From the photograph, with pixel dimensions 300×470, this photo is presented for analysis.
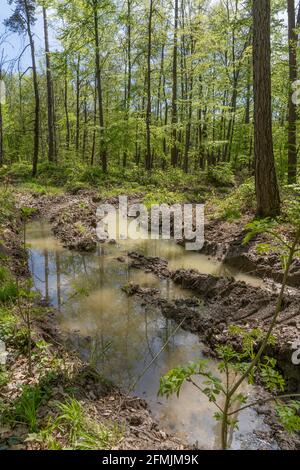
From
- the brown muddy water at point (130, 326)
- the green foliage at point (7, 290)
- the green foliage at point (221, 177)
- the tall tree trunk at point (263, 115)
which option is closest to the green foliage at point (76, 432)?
the brown muddy water at point (130, 326)

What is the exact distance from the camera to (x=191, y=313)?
18.4 feet

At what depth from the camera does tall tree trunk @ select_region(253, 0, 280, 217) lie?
743 cm

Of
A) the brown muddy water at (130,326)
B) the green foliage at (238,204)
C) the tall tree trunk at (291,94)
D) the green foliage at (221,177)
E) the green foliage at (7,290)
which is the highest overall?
the tall tree trunk at (291,94)

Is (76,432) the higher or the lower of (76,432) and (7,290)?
the lower

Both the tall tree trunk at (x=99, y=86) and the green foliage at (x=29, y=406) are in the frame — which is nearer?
the green foliage at (x=29, y=406)

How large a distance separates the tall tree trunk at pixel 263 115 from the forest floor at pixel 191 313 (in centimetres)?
91

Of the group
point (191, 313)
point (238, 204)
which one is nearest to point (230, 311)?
point (191, 313)

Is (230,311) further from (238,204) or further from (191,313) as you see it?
(238,204)

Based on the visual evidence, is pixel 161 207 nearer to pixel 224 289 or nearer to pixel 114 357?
pixel 224 289

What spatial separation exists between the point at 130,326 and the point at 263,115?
18.3ft

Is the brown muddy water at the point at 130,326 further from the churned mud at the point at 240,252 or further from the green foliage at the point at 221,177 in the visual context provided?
the green foliage at the point at 221,177

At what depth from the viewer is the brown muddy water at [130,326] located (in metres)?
3.56

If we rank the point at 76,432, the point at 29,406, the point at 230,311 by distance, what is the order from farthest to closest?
1. the point at 230,311
2. the point at 29,406
3. the point at 76,432

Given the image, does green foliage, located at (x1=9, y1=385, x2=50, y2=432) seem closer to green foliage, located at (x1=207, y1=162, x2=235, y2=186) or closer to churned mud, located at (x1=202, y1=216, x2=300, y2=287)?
churned mud, located at (x1=202, y1=216, x2=300, y2=287)
